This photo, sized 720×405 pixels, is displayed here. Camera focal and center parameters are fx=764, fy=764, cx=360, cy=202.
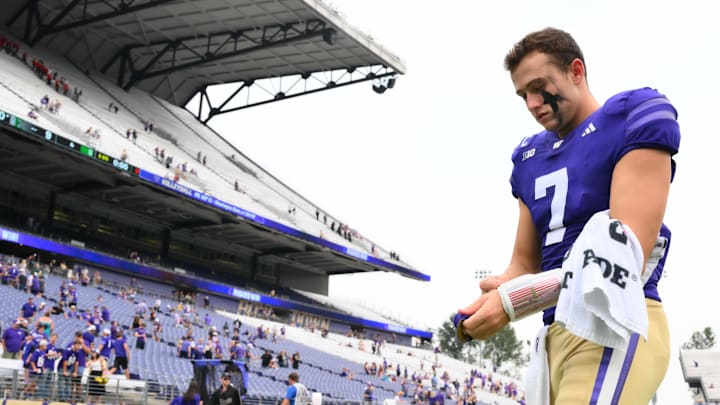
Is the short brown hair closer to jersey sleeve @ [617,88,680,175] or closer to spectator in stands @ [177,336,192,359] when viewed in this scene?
jersey sleeve @ [617,88,680,175]

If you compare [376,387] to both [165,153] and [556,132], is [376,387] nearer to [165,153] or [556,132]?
[165,153]

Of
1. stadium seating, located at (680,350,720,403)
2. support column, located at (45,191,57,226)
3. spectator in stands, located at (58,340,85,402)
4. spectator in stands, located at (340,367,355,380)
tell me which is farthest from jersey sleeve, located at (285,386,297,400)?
stadium seating, located at (680,350,720,403)

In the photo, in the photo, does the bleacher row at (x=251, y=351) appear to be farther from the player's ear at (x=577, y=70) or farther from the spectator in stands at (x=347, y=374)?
the player's ear at (x=577, y=70)

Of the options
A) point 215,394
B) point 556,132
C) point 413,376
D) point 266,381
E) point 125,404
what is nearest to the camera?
point 556,132

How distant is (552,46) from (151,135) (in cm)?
4312

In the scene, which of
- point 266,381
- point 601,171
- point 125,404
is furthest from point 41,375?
point 601,171

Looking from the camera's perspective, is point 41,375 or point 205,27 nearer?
point 41,375

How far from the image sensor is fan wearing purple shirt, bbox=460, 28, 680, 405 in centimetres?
187

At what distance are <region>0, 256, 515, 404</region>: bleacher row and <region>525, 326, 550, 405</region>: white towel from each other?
13.5m

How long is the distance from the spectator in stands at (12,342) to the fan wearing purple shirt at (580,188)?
44.5 ft

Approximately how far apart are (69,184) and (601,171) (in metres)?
39.4

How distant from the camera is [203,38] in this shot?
4500 cm

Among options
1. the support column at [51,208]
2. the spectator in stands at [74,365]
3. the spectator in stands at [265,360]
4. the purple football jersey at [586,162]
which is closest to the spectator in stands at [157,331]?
the spectator in stands at [265,360]

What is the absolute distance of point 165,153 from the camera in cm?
4091
